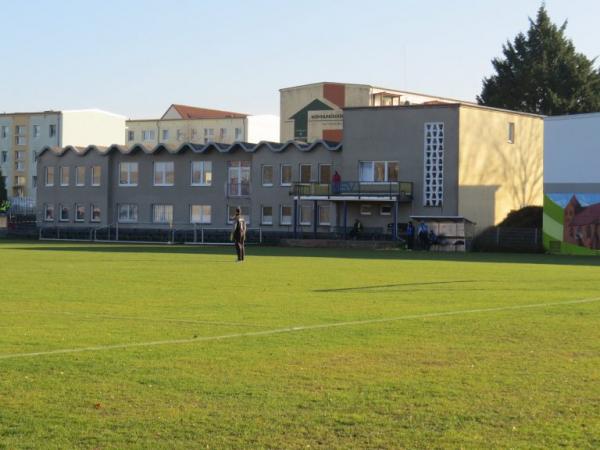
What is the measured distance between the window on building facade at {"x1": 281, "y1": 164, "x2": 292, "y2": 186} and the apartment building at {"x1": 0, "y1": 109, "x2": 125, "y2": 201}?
61.1 m

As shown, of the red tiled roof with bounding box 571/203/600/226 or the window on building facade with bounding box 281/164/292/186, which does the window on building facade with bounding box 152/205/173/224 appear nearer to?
the window on building facade with bounding box 281/164/292/186

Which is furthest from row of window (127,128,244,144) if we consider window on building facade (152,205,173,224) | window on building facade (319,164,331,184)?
window on building facade (319,164,331,184)

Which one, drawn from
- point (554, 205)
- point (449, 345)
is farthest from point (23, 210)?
point (449, 345)

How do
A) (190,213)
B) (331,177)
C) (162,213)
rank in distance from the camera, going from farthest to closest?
(162,213) → (190,213) → (331,177)

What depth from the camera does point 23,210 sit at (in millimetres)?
94750

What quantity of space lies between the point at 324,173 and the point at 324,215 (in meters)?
2.95

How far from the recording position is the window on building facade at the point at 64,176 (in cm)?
8912

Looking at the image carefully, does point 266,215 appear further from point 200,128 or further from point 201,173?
point 200,128

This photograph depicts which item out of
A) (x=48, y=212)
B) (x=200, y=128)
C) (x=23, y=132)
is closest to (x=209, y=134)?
(x=200, y=128)

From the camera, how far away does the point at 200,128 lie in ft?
467

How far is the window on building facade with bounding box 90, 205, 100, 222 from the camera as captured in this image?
86.2 m

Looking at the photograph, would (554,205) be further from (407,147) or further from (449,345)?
(449,345)

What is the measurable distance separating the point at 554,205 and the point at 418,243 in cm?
843

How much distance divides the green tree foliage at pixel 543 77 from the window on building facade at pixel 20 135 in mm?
62098
